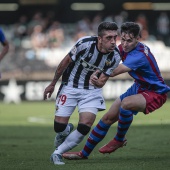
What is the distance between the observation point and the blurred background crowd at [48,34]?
2423 cm

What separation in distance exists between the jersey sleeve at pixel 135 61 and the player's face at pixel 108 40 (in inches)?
10.1

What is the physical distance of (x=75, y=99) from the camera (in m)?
9.39

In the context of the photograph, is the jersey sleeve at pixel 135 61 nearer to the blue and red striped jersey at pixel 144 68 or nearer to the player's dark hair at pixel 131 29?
the blue and red striped jersey at pixel 144 68

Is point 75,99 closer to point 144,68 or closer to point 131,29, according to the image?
point 144,68

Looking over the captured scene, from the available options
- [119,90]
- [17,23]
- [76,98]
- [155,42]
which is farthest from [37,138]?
[17,23]

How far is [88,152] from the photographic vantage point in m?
9.30

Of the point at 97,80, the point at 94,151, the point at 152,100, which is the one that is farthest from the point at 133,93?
the point at 94,151

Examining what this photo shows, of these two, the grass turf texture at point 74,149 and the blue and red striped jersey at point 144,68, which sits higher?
the blue and red striped jersey at point 144,68

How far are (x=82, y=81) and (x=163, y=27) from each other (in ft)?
60.8

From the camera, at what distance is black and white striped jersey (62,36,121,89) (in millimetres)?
9161

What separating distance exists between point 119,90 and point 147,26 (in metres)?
4.83

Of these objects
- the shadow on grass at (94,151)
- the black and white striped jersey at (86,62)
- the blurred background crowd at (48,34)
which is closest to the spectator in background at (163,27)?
the blurred background crowd at (48,34)

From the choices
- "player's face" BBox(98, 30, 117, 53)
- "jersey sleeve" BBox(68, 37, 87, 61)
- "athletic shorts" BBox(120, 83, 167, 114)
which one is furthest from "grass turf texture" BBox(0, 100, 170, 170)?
"player's face" BBox(98, 30, 117, 53)

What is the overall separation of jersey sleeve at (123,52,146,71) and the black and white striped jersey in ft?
0.57
